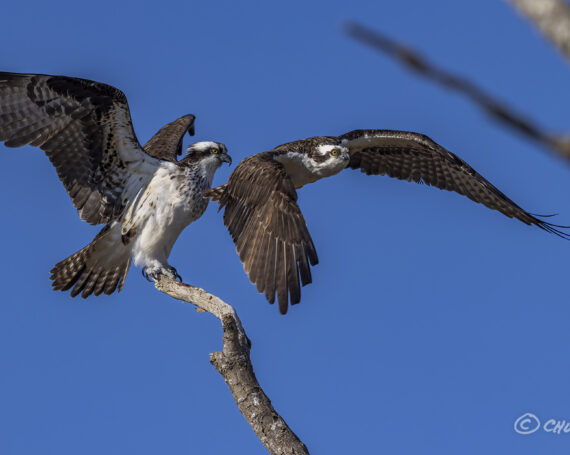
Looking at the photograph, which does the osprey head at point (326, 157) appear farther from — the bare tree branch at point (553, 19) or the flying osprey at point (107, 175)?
the bare tree branch at point (553, 19)

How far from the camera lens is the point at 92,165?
7562 millimetres

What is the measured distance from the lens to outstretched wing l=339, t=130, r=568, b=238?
8938 mm

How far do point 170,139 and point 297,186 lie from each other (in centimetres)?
189

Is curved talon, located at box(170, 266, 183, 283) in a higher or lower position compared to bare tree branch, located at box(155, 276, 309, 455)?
higher

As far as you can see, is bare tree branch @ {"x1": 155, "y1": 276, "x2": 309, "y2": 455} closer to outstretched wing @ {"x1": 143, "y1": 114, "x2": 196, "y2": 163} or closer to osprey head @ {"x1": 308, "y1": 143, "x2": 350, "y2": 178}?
osprey head @ {"x1": 308, "y1": 143, "x2": 350, "y2": 178}

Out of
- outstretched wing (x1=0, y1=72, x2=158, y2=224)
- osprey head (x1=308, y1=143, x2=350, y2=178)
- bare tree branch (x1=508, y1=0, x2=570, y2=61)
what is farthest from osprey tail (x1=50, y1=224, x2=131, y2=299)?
bare tree branch (x1=508, y1=0, x2=570, y2=61)

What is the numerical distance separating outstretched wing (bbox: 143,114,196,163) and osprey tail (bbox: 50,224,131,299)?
1240 mm

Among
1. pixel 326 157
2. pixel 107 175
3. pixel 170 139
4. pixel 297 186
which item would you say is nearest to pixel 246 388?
pixel 107 175

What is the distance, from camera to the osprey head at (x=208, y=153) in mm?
7926

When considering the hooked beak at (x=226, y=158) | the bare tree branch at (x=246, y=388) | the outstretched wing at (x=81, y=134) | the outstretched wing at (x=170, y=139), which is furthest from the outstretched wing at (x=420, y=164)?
the bare tree branch at (x=246, y=388)

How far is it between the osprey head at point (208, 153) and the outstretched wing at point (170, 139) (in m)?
0.30

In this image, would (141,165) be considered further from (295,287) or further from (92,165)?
(295,287)

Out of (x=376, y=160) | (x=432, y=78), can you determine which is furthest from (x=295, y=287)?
(x=432, y=78)

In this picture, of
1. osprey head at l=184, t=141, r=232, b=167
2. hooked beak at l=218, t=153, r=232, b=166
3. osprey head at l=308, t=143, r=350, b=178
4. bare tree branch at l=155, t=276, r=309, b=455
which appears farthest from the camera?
osprey head at l=308, t=143, r=350, b=178
